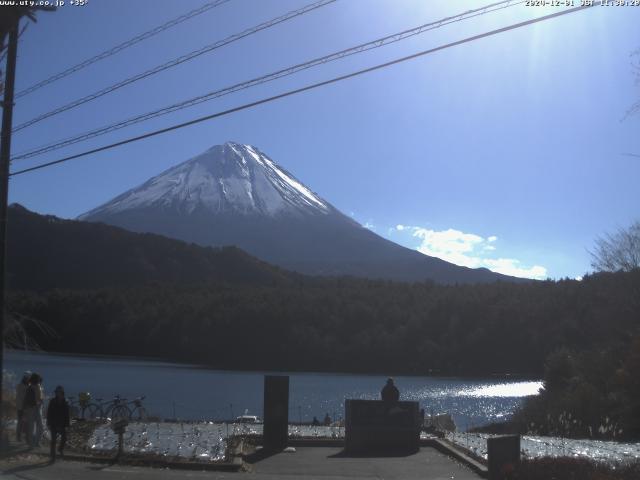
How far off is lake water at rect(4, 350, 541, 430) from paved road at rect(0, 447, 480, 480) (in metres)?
22.1

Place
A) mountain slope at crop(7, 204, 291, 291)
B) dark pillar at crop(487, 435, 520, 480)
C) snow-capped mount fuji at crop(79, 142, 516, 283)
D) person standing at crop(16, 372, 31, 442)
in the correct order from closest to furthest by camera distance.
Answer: dark pillar at crop(487, 435, 520, 480) → person standing at crop(16, 372, 31, 442) → mountain slope at crop(7, 204, 291, 291) → snow-capped mount fuji at crop(79, 142, 516, 283)

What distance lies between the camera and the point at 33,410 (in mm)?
13688

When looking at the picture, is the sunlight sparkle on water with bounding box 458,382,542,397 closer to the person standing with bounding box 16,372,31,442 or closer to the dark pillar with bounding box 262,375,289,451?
the dark pillar with bounding box 262,375,289,451

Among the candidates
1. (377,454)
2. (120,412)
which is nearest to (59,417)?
(377,454)

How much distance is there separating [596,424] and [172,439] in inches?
438

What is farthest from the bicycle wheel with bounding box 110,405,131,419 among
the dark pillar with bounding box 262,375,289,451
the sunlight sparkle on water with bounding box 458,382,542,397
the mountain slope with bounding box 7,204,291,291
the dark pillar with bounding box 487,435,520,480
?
the mountain slope with bounding box 7,204,291,291

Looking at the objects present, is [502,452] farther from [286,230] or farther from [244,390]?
[286,230]

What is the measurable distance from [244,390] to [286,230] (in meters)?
135

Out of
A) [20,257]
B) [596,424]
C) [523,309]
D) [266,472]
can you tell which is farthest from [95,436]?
[20,257]

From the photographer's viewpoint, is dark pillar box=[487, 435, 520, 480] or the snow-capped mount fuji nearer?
dark pillar box=[487, 435, 520, 480]

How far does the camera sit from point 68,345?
82562 mm

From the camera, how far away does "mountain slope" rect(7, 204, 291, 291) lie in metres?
93.3

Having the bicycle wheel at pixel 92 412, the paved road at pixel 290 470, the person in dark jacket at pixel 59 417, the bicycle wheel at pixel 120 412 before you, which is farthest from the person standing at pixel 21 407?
the bicycle wheel at pixel 92 412

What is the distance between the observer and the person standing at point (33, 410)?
44.3 ft
